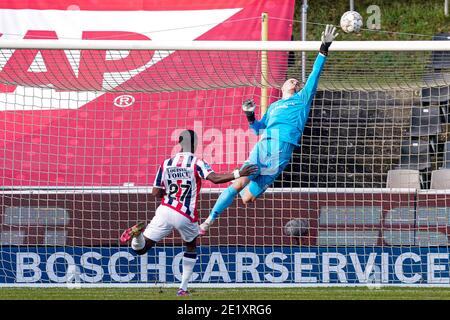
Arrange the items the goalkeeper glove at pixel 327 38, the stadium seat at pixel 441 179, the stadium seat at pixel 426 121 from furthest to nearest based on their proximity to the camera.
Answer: the stadium seat at pixel 426 121 < the stadium seat at pixel 441 179 < the goalkeeper glove at pixel 327 38

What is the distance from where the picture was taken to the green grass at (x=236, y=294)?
12.2 metres

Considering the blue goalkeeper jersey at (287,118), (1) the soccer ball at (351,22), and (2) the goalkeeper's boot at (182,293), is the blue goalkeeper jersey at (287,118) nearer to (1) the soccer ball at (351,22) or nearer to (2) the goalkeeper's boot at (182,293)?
(1) the soccer ball at (351,22)

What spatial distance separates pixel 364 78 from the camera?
1440 cm

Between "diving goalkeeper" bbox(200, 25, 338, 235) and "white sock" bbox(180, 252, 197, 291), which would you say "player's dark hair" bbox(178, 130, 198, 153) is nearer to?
"diving goalkeeper" bbox(200, 25, 338, 235)

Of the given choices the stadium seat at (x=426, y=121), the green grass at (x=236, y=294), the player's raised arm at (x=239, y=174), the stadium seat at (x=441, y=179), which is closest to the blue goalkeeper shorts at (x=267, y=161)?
the player's raised arm at (x=239, y=174)

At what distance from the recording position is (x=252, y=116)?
1243 cm

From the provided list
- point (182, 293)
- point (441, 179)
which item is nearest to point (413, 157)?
point (441, 179)

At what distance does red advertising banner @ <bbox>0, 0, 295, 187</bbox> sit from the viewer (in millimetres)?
14648

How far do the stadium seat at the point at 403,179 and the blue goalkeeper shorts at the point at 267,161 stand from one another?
10.5ft

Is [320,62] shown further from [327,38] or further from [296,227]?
[296,227]

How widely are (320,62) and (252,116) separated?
3.45 feet

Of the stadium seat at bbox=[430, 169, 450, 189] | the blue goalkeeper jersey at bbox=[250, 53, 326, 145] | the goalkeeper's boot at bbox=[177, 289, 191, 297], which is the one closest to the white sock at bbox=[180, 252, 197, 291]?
the goalkeeper's boot at bbox=[177, 289, 191, 297]

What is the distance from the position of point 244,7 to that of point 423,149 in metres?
4.02

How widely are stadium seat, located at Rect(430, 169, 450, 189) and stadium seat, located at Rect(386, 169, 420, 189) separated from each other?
34cm
